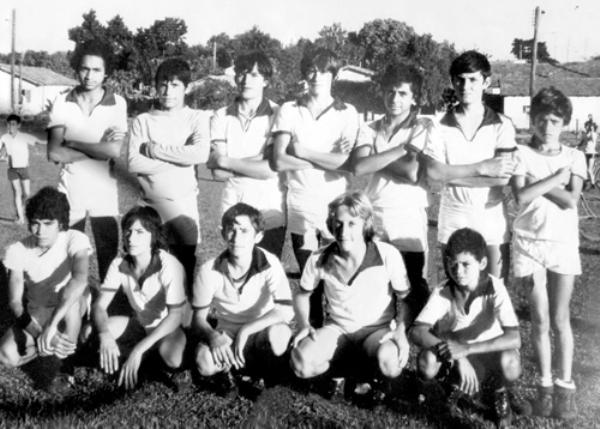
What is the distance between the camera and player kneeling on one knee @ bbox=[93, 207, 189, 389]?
3730 mm

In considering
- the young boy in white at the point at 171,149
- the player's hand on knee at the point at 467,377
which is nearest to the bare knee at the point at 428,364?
the player's hand on knee at the point at 467,377

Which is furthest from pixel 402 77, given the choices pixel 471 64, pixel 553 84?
pixel 553 84

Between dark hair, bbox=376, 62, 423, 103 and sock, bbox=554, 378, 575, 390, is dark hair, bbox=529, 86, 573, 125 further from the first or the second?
sock, bbox=554, 378, 575, 390

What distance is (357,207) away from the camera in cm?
355

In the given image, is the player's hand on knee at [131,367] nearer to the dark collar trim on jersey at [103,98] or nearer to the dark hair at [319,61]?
the dark collar trim on jersey at [103,98]

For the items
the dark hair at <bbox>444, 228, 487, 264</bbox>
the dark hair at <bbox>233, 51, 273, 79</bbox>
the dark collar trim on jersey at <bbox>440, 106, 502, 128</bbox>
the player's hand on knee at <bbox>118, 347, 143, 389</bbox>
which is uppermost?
the dark hair at <bbox>233, 51, 273, 79</bbox>

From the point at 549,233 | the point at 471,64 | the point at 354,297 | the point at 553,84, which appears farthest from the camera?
the point at 553,84

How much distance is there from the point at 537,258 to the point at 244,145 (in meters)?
1.70

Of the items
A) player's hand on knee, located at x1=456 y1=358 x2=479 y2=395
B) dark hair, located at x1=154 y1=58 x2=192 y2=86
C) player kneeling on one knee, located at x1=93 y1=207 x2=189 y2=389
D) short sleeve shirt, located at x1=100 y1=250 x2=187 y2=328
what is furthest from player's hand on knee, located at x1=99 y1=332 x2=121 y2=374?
player's hand on knee, located at x1=456 y1=358 x2=479 y2=395

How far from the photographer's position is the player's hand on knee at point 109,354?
12.2 ft

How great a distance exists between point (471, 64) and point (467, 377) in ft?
5.11

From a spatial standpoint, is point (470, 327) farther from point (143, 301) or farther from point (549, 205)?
point (143, 301)

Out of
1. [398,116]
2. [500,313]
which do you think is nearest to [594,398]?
[500,313]

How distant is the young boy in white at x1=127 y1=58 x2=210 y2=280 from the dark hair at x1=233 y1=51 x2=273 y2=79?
1.02 ft
